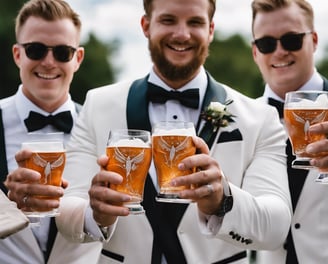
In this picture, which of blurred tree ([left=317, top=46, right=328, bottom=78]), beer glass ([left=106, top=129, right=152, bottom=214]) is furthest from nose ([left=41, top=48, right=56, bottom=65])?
blurred tree ([left=317, top=46, right=328, bottom=78])

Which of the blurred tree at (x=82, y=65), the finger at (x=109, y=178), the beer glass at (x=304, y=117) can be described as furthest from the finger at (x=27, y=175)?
the blurred tree at (x=82, y=65)

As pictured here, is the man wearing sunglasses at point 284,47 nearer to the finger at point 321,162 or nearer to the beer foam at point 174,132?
the finger at point 321,162

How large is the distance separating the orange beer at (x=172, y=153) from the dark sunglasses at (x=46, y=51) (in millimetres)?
2957

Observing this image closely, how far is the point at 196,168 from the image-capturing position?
4.39 m

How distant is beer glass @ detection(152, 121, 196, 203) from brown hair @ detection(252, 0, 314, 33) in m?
3.25

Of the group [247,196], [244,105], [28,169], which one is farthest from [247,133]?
[28,169]

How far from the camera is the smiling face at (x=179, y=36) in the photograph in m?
5.32

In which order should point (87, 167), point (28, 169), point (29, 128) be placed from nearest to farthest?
1. point (28, 169)
2. point (87, 167)
3. point (29, 128)

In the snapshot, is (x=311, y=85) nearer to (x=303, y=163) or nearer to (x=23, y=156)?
(x=303, y=163)

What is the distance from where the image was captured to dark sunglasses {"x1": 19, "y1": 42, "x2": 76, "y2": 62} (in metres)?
7.14

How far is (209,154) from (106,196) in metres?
0.99

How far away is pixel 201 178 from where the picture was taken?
14.2ft

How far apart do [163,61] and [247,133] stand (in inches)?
31.2

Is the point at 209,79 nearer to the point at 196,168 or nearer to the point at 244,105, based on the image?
the point at 244,105
